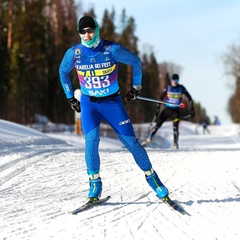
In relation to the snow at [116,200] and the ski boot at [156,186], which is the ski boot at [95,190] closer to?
the snow at [116,200]

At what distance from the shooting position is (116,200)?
486 cm

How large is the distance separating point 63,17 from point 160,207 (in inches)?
1797

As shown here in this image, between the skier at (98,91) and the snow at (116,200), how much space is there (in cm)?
38

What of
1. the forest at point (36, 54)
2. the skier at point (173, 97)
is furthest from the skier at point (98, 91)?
the forest at point (36, 54)

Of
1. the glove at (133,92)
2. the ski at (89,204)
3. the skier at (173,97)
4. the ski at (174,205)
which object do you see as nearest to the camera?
the ski at (89,204)

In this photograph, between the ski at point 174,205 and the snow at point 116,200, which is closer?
the snow at point 116,200

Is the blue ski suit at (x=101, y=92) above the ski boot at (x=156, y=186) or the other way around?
above

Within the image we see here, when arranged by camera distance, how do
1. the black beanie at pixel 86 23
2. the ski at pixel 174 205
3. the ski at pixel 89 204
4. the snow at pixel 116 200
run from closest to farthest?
the snow at pixel 116 200 < the ski at pixel 89 204 < the ski at pixel 174 205 < the black beanie at pixel 86 23

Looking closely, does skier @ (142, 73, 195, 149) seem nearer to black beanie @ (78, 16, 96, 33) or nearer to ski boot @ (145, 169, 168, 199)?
ski boot @ (145, 169, 168, 199)

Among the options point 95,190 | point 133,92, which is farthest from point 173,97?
point 95,190

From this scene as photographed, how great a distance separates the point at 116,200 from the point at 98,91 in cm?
119

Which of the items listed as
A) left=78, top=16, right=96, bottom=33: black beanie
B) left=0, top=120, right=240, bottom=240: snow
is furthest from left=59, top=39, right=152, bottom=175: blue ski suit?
left=0, top=120, right=240, bottom=240: snow

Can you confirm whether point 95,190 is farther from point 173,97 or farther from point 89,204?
point 173,97

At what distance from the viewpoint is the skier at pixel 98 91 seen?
469cm
